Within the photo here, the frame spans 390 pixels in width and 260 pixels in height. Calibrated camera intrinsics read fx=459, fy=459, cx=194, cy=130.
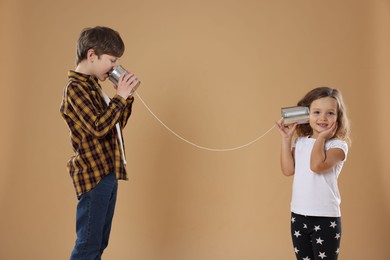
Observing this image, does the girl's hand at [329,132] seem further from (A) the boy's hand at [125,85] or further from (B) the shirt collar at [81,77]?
(B) the shirt collar at [81,77]

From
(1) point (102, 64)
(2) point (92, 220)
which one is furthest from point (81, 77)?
(2) point (92, 220)

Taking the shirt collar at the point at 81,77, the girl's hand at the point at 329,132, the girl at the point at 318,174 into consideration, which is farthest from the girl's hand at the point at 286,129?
the shirt collar at the point at 81,77

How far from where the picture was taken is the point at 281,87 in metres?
2.15

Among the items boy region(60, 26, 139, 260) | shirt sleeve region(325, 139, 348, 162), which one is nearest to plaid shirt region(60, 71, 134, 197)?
boy region(60, 26, 139, 260)

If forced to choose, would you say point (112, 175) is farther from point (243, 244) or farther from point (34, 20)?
point (34, 20)

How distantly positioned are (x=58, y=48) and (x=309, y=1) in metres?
1.21

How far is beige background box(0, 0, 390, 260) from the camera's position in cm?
214

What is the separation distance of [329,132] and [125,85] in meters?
0.68

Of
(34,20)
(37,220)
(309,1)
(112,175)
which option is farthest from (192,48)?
(37,220)

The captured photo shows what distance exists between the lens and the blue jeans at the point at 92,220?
4.45 ft

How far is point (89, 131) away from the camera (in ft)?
4.44

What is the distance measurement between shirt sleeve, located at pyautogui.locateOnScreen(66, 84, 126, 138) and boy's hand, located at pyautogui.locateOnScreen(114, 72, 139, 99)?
30 millimetres

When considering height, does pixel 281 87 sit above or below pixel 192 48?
below

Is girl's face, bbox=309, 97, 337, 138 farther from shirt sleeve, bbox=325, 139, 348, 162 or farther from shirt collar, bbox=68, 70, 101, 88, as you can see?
shirt collar, bbox=68, 70, 101, 88
